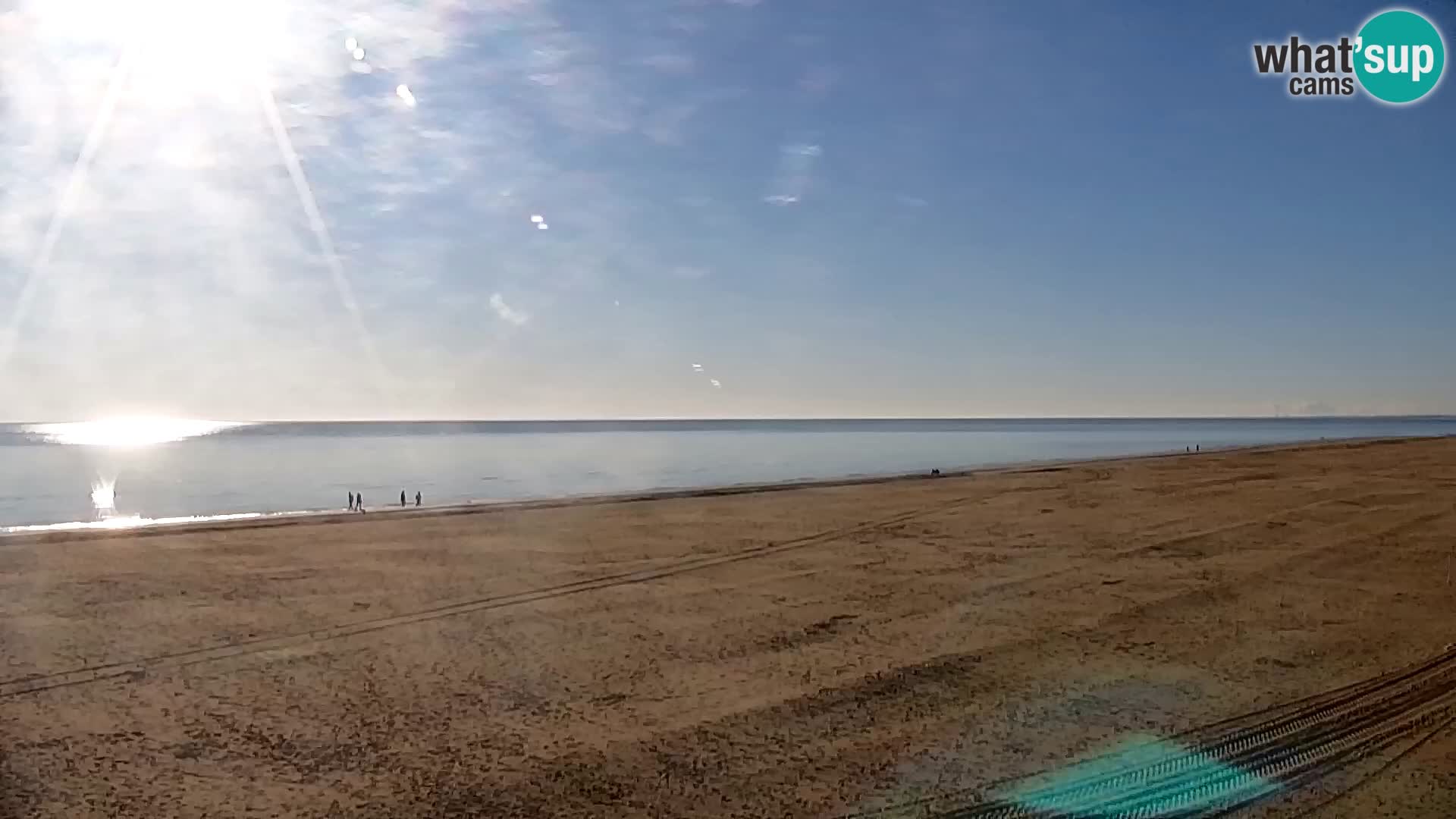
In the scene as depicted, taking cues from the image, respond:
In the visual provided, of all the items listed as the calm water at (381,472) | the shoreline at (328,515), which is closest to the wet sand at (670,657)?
the shoreline at (328,515)

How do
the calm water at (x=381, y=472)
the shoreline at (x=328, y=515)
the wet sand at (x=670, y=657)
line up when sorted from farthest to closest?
the calm water at (x=381, y=472) → the shoreline at (x=328, y=515) → the wet sand at (x=670, y=657)

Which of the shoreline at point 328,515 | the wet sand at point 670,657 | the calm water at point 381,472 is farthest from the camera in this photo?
the calm water at point 381,472

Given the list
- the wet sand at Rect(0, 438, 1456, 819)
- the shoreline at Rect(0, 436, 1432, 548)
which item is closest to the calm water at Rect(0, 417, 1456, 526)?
the shoreline at Rect(0, 436, 1432, 548)

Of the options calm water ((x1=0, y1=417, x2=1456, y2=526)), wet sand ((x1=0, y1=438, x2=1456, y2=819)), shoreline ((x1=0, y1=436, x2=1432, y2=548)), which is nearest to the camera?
wet sand ((x1=0, y1=438, x2=1456, y2=819))

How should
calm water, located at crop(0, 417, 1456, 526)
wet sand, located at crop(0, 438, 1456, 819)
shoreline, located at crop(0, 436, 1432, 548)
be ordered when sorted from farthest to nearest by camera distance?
calm water, located at crop(0, 417, 1456, 526) → shoreline, located at crop(0, 436, 1432, 548) → wet sand, located at crop(0, 438, 1456, 819)

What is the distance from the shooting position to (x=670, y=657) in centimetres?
1094

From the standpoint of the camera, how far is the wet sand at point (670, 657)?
7.25m

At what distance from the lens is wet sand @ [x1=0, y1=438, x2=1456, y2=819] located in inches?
285

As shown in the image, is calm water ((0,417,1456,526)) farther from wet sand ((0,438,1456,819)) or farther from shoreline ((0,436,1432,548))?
wet sand ((0,438,1456,819))

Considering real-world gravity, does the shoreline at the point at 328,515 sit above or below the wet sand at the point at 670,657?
above

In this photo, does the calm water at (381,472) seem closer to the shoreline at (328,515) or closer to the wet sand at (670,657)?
the shoreline at (328,515)

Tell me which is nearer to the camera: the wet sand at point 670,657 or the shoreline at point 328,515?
the wet sand at point 670,657

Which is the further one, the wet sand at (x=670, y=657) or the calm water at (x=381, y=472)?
the calm water at (x=381, y=472)

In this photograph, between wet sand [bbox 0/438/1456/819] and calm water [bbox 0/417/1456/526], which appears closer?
wet sand [bbox 0/438/1456/819]
